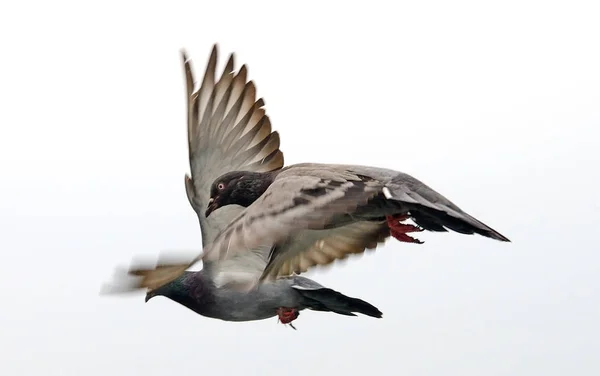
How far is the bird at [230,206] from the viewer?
38.9 ft

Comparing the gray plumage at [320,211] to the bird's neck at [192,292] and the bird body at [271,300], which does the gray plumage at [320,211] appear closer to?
the bird body at [271,300]

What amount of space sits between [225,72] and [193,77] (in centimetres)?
36

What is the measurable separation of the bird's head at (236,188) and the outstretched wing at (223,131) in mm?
503

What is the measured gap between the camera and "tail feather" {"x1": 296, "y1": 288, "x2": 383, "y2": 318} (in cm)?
1154

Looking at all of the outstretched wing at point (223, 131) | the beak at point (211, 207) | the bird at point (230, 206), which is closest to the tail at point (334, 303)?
the bird at point (230, 206)

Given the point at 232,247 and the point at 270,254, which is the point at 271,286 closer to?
the point at 270,254

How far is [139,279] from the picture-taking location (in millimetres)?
8648

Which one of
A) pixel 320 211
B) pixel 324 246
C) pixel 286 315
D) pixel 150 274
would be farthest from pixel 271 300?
pixel 150 274

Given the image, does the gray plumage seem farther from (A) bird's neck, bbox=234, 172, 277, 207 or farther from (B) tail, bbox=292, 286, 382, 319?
(B) tail, bbox=292, 286, 382, 319

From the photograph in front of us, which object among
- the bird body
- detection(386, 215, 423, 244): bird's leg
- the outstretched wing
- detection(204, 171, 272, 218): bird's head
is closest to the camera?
detection(386, 215, 423, 244): bird's leg

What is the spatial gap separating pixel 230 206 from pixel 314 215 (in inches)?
121

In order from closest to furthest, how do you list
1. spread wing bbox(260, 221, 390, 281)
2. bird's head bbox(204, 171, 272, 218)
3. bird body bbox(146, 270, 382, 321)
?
spread wing bbox(260, 221, 390, 281) → bird body bbox(146, 270, 382, 321) → bird's head bbox(204, 171, 272, 218)

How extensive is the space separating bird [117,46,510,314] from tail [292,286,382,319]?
1.26 ft

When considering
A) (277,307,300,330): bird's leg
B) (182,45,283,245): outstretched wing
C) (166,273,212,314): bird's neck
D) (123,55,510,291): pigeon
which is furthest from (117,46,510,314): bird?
(277,307,300,330): bird's leg
